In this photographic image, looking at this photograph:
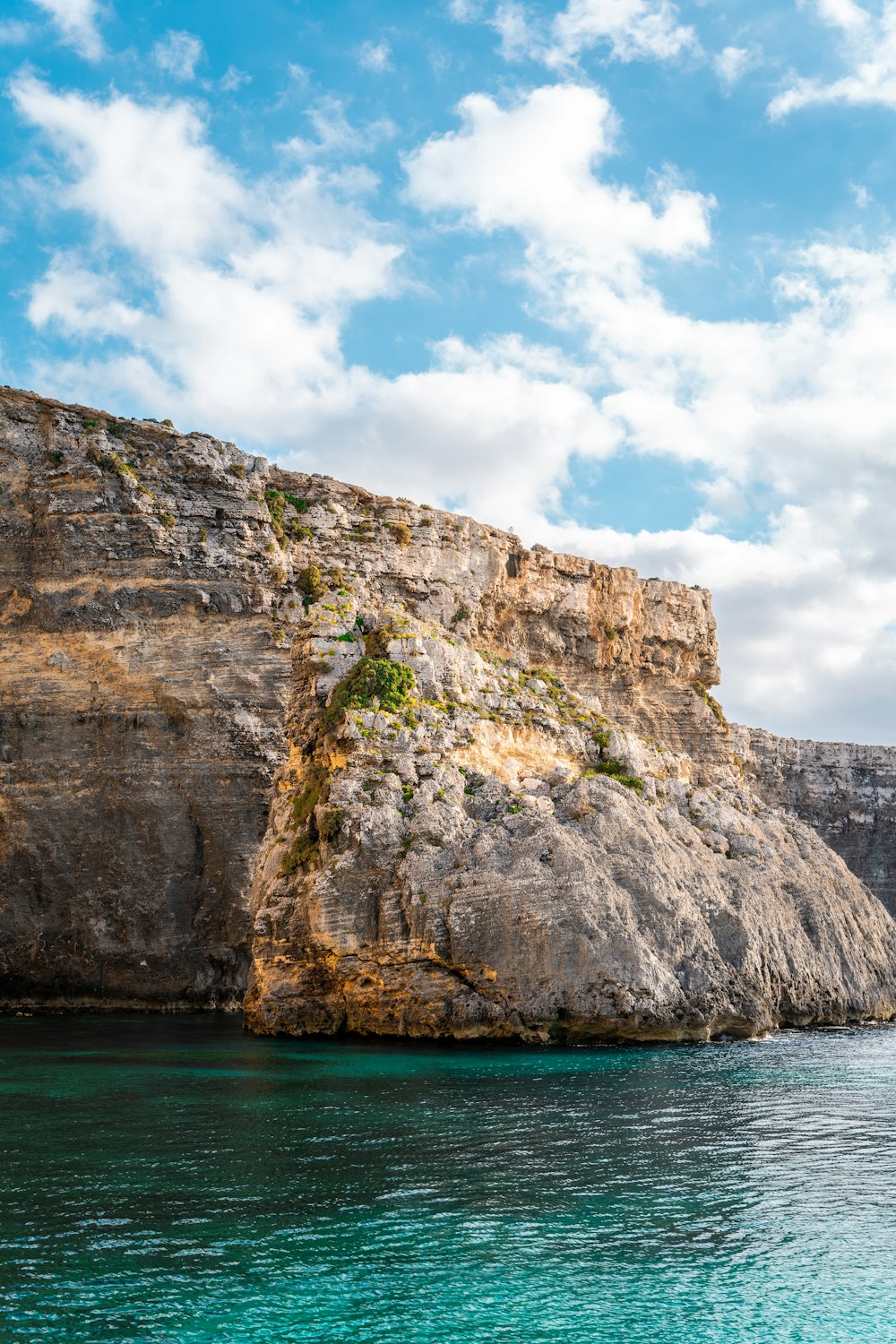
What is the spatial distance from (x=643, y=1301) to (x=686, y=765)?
3358 centimetres

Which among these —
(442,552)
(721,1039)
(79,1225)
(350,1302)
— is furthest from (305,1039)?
(442,552)

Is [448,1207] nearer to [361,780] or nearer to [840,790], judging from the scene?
[361,780]

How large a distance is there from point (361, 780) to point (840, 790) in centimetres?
4097

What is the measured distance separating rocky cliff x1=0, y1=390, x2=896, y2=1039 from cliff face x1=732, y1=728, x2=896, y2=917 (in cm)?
765

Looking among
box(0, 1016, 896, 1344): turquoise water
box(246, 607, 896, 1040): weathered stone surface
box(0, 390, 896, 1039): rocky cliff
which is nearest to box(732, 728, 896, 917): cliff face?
box(0, 390, 896, 1039): rocky cliff

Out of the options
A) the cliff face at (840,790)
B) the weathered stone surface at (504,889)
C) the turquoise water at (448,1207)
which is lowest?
the turquoise water at (448,1207)

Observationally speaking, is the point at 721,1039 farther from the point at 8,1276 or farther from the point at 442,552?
the point at 442,552

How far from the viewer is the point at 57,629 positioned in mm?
41219

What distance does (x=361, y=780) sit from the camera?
29906 mm

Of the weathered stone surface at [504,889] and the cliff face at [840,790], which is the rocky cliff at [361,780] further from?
the cliff face at [840,790]

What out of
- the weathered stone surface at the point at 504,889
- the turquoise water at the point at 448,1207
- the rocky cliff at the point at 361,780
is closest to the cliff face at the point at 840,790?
the rocky cliff at the point at 361,780

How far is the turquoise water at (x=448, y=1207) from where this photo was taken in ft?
32.4

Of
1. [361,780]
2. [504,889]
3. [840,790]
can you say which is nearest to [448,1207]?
[504,889]

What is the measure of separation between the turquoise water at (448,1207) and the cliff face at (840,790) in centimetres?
4148
